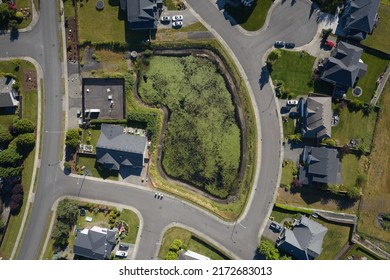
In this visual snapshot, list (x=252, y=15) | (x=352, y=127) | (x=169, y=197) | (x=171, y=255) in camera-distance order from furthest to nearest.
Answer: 1. (x=169, y=197)
2. (x=352, y=127)
3. (x=252, y=15)
4. (x=171, y=255)

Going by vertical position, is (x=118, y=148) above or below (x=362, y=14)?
below

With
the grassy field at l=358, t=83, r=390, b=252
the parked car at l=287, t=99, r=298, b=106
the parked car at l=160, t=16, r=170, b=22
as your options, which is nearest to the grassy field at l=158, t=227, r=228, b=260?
the grassy field at l=358, t=83, r=390, b=252

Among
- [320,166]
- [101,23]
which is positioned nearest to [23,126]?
[101,23]

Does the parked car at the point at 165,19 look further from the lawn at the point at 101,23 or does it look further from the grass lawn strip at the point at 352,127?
the grass lawn strip at the point at 352,127

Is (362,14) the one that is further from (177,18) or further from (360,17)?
(177,18)

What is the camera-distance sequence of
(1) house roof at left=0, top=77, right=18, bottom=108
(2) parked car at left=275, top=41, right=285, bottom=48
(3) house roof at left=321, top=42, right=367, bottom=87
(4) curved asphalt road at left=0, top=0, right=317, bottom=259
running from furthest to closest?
1. (4) curved asphalt road at left=0, top=0, right=317, bottom=259
2. (2) parked car at left=275, top=41, right=285, bottom=48
3. (1) house roof at left=0, top=77, right=18, bottom=108
4. (3) house roof at left=321, top=42, right=367, bottom=87

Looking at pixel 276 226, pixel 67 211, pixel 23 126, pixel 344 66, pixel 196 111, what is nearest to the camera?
pixel 344 66

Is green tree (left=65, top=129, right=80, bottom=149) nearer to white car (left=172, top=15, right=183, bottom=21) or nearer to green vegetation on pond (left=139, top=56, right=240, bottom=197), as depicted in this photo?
green vegetation on pond (left=139, top=56, right=240, bottom=197)
